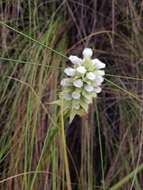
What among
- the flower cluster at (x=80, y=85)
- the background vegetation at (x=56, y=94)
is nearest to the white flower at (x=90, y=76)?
the flower cluster at (x=80, y=85)

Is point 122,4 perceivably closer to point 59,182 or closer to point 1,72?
point 1,72

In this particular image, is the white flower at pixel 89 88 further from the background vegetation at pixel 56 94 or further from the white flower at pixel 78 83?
the background vegetation at pixel 56 94

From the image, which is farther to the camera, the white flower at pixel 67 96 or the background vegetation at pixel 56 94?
the background vegetation at pixel 56 94

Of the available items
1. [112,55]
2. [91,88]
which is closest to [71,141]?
[112,55]

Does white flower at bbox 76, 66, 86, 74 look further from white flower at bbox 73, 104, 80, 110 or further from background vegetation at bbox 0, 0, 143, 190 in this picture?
background vegetation at bbox 0, 0, 143, 190

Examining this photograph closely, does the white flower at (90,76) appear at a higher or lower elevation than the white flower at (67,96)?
higher

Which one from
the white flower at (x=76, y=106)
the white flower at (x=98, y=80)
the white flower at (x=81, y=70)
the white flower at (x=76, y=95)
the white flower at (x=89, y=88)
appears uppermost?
the white flower at (x=81, y=70)

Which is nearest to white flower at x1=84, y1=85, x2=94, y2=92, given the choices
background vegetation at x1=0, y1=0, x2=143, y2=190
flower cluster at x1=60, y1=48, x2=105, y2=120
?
flower cluster at x1=60, y1=48, x2=105, y2=120
